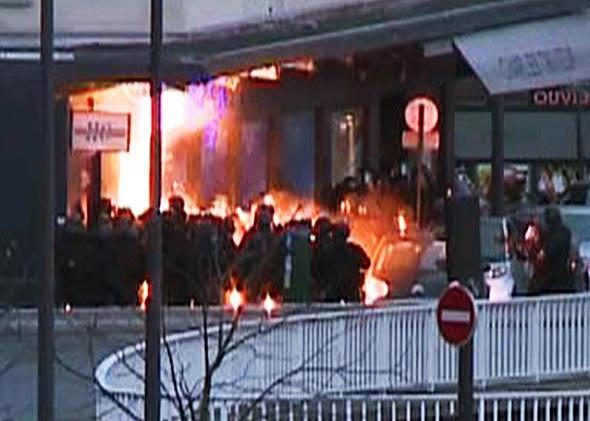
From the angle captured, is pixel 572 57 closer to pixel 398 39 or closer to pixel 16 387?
pixel 398 39

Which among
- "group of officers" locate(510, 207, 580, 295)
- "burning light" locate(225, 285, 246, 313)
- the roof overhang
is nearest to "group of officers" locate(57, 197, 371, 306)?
"burning light" locate(225, 285, 246, 313)

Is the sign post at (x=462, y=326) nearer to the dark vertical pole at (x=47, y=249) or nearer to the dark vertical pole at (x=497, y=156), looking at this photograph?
the dark vertical pole at (x=47, y=249)

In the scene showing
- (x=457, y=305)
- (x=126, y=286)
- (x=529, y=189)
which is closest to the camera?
(x=457, y=305)

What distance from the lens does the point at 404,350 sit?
18797mm

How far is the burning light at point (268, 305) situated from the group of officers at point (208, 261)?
1.23ft

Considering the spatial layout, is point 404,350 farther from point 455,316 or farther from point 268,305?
point 268,305

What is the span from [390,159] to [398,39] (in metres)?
12.5

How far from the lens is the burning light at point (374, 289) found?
25656mm

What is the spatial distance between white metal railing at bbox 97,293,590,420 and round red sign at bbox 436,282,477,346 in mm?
2459

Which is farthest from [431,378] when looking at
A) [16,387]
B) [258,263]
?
[258,263]

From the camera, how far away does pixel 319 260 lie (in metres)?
28.1

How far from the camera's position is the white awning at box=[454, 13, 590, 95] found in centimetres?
2633

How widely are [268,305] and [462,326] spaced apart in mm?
9462

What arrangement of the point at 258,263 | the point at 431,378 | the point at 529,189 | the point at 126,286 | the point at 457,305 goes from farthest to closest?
the point at 529,189 < the point at 126,286 < the point at 258,263 < the point at 431,378 < the point at 457,305
